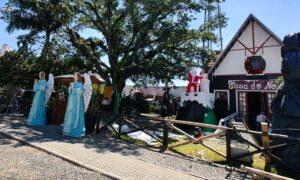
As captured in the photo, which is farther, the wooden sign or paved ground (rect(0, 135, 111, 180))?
the wooden sign

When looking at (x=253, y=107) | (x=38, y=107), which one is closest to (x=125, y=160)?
(x=38, y=107)

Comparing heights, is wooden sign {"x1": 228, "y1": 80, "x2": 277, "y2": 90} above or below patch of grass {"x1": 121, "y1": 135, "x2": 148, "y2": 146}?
above

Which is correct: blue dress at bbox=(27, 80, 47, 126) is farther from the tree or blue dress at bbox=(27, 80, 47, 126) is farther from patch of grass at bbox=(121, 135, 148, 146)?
the tree

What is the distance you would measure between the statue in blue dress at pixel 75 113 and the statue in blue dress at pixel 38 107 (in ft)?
8.96

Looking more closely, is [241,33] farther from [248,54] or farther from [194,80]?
[194,80]

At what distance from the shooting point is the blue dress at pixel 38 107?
41.1ft

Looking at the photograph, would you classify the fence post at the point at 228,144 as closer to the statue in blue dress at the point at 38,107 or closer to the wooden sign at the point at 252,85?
the statue in blue dress at the point at 38,107

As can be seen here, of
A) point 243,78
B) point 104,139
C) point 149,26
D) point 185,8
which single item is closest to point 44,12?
point 149,26

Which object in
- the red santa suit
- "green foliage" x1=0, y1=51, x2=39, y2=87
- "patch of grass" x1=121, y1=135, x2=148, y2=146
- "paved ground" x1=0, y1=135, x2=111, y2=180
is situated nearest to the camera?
"paved ground" x1=0, y1=135, x2=111, y2=180

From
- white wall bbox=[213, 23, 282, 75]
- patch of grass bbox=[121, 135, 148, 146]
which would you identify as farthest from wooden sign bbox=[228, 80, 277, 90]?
patch of grass bbox=[121, 135, 148, 146]

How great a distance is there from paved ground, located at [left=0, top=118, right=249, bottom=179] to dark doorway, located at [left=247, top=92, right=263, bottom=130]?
9810 mm

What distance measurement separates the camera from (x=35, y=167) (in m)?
6.20

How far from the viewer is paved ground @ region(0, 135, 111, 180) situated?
5704 mm

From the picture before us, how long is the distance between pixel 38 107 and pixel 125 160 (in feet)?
23.0
